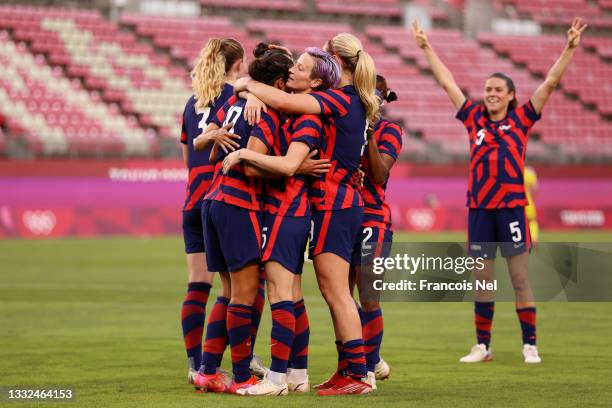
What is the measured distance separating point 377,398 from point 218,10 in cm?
3270

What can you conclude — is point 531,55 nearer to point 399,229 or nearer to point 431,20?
point 431,20

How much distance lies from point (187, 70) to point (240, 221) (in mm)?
28702

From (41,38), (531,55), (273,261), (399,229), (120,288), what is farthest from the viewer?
(531,55)

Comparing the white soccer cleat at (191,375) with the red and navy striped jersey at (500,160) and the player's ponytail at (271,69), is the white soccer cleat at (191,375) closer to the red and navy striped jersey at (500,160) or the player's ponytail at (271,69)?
the player's ponytail at (271,69)

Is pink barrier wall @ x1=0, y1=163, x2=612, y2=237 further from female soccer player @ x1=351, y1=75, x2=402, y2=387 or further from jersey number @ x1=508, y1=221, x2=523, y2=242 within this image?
female soccer player @ x1=351, y1=75, x2=402, y2=387

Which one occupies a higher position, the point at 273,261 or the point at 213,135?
the point at 213,135

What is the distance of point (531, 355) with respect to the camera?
835cm

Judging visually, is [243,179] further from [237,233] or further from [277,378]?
[277,378]

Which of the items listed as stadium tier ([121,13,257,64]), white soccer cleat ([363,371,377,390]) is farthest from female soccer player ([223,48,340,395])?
stadium tier ([121,13,257,64])

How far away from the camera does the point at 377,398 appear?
21.3ft

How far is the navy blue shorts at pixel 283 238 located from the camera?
6.48 m

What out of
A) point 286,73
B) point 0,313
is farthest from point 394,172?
point 286,73

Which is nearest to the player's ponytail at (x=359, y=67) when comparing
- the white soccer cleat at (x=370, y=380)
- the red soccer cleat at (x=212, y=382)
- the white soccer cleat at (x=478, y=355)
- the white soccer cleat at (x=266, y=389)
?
the white soccer cleat at (x=370, y=380)

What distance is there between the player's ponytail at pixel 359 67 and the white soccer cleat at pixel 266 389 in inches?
65.9
